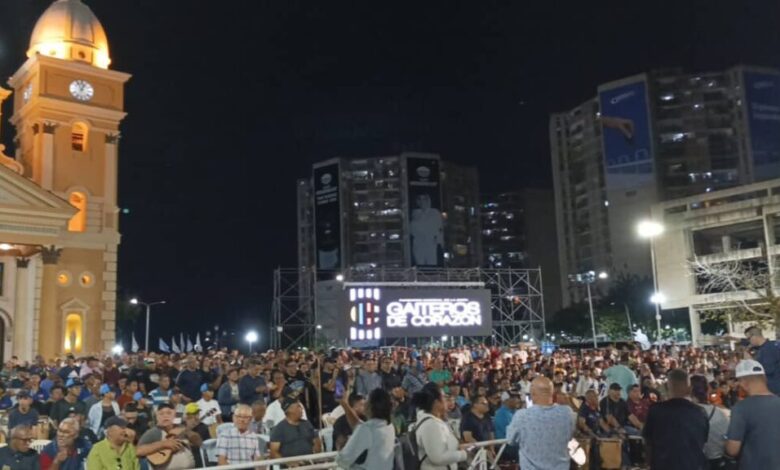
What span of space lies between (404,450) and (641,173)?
279ft

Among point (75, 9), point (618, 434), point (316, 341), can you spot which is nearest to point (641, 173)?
point (316, 341)

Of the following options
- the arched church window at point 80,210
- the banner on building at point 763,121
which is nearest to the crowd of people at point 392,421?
the arched church window at point 80,210

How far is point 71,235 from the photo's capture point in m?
37.0

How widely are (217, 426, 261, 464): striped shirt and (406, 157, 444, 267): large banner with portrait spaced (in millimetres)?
83463

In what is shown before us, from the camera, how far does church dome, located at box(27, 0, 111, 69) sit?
3969 cm

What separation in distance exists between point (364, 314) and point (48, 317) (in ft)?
50.0

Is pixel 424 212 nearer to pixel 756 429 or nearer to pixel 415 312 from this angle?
pixel 415 312

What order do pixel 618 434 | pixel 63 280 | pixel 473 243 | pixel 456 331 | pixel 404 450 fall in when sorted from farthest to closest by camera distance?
1. pixel 473 243
2. pixel 456 331
3. pixel 63 280
4. pixel 618 434
5. pixel 404 450

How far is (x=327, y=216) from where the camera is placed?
327ft

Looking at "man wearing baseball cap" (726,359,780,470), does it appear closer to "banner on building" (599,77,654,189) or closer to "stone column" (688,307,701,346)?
"stone column" (688,307,701,346)

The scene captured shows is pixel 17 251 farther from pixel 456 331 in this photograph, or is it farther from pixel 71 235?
pixel 456 331

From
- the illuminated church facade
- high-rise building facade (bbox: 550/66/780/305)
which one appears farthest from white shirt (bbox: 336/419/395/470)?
high-rise building facade (bbox: 550/66/780/305)

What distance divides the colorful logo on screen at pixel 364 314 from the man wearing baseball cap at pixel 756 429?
113 feet

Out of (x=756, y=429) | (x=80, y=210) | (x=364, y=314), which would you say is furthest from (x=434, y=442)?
(x=80, y=210)
